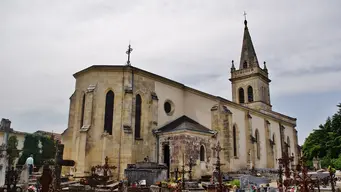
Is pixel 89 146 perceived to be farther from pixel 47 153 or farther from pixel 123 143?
pixel 47 153

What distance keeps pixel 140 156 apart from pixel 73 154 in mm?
6272

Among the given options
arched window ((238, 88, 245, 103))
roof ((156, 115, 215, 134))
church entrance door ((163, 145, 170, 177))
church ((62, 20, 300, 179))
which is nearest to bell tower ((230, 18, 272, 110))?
arched window ((238, 88, 245, 103))

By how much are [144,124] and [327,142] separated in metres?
28.8

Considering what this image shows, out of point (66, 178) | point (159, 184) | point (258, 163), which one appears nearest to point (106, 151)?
point (66, 178)

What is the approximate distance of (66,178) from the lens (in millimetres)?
22922

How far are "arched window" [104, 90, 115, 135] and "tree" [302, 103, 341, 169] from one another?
80.3ft

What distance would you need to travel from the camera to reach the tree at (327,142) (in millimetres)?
38719

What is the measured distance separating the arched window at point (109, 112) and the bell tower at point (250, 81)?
1060 inches

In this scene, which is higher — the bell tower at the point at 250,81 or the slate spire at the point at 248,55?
the slate spire at the point at 248,55

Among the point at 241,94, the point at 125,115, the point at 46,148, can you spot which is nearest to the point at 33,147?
the point at 46,148

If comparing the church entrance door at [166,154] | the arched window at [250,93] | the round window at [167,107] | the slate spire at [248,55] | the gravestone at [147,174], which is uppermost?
the slate spire at [248,55]

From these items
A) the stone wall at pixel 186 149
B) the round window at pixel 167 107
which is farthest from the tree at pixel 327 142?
the round window at pixel 167 107

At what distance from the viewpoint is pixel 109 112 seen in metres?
25.6

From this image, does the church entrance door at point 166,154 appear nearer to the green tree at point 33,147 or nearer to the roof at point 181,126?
the roof at point 181,126
